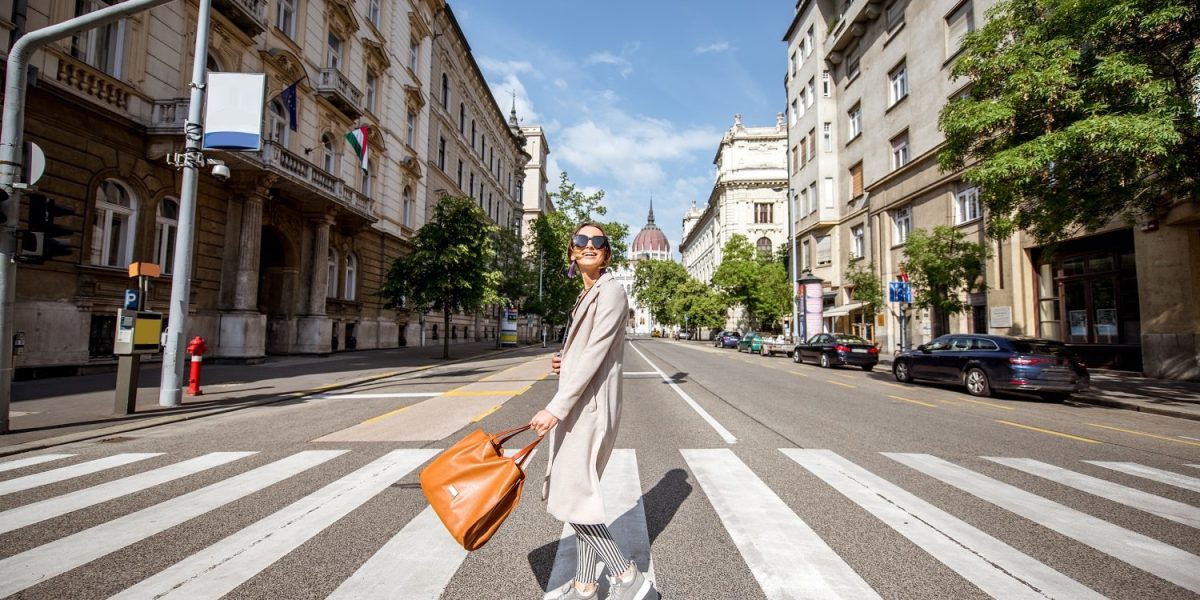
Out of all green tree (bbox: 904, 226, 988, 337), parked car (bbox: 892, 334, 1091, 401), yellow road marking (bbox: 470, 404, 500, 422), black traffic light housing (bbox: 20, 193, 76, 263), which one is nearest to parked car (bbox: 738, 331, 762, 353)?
green tree (bbox: 904, 226, 988, 337)

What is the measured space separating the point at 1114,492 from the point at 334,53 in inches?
1096

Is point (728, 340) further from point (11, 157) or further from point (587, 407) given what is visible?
point (587, 407)

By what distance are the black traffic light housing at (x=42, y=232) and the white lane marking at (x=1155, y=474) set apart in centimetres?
1222

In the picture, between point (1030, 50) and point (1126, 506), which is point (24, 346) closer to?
point (1126, 506)

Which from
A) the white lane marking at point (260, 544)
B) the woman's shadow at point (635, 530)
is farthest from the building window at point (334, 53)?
the woman's shadow at point (635, 530)

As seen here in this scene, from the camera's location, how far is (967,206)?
21891mm

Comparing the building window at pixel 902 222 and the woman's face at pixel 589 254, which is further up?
the building window at pixel 902 222

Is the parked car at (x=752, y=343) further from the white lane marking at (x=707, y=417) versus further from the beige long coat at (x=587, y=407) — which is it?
the beige long coat at (x=587, y=407)

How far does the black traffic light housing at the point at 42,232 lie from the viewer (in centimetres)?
673

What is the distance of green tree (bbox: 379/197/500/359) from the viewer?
21141mm

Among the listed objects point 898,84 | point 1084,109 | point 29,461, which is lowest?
point 29,461

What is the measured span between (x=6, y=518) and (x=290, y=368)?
13210 mm

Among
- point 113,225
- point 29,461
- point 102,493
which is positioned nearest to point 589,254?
point 102,493

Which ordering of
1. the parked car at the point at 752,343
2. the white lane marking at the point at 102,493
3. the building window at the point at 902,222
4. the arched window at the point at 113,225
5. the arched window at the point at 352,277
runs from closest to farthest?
the white lane marking at the point at 102,493, the arched window at the point at 113,225, the arched window at the point at 352,277, the building window at the point at 902,222, the parked car at the point at 752,343
